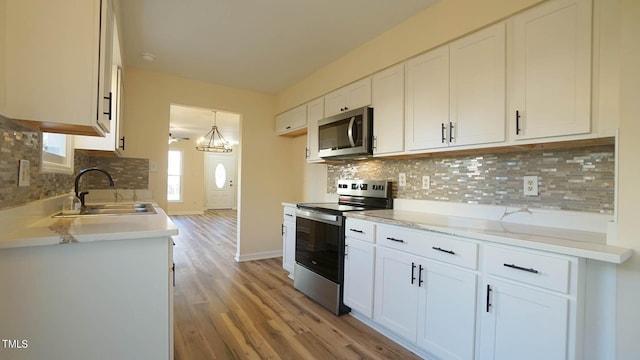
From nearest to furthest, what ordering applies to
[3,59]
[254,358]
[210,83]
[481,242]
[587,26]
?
[3,59] → [587,26] → [481,242] → [254,358] → [210,83]

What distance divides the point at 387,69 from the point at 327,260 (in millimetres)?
1743

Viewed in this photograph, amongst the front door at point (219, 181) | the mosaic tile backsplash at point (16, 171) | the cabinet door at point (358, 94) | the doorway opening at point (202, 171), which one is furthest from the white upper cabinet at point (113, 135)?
the front door at point (219, 181)

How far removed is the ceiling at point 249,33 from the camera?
2199 millimetres

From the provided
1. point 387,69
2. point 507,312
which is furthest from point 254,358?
point 387,69

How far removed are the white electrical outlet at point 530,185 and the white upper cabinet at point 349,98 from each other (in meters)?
1.38

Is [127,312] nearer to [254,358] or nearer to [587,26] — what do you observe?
[254,358]

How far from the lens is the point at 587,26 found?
56.5 inches

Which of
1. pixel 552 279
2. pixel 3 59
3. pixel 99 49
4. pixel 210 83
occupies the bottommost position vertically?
pixel 552 279

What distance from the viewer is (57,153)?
7.22ft

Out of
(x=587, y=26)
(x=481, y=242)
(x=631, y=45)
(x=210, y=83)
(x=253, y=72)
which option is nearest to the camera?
(x=631, y=45)

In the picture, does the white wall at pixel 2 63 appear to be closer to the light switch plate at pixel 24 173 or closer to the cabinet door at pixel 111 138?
the light switch plate at pixel 24 173

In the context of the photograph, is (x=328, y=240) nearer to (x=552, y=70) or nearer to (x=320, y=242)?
(x=320, y=242)

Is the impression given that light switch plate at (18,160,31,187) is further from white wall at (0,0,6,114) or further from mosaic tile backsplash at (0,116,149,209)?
white wall at (0,0,6,114)

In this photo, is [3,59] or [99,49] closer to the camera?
[3,59]
